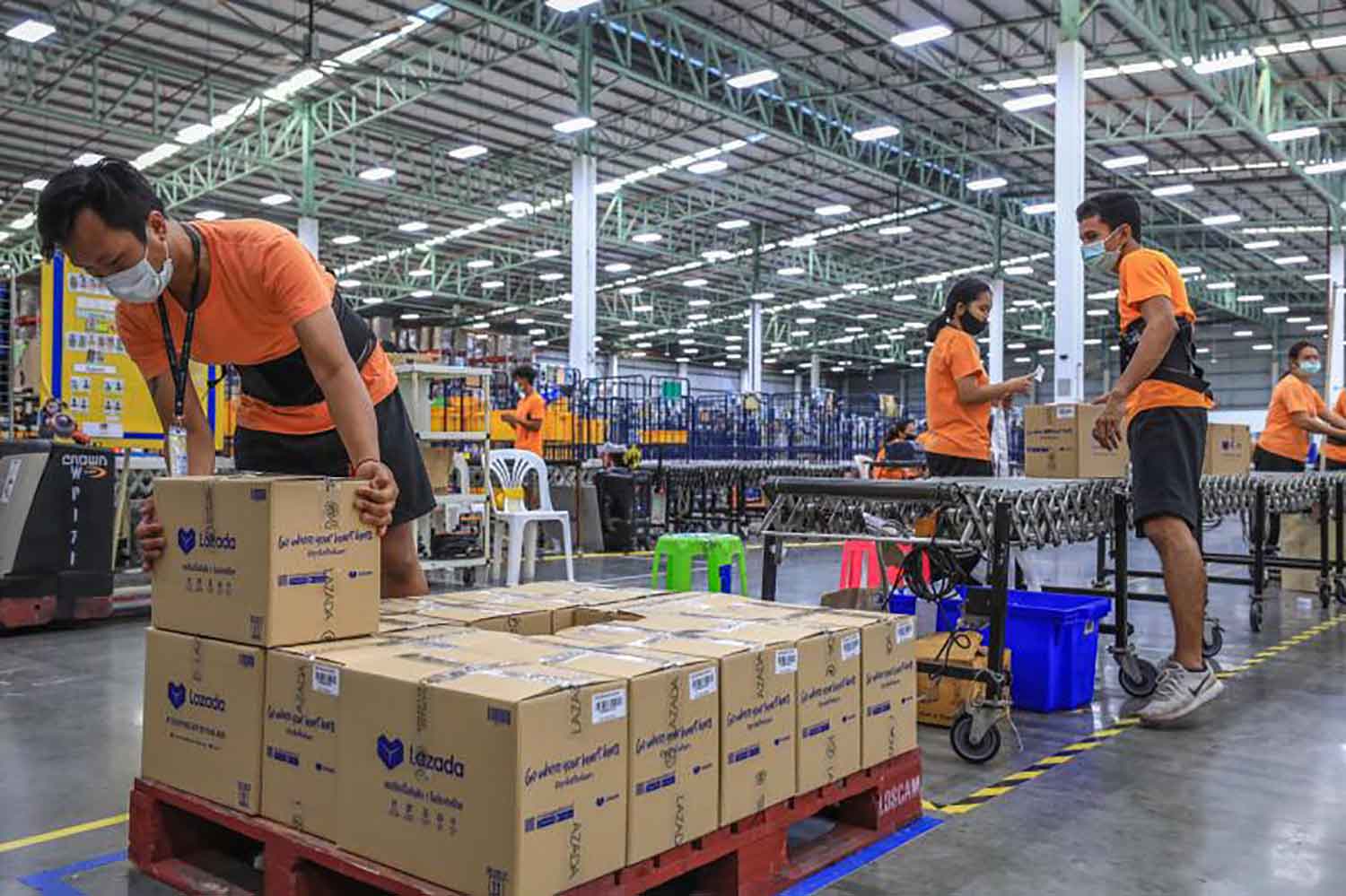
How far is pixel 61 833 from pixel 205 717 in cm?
83

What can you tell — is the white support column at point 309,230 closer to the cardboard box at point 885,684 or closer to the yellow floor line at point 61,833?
the yellow floor line at point 61,833

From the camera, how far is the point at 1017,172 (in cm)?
2264

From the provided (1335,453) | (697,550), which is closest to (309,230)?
(697,550)

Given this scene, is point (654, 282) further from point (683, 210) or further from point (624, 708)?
point (624, 708)

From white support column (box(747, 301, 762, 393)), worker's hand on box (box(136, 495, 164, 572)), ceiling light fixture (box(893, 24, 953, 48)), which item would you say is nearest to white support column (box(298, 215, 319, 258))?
ceiling light fixture (box(893, 24, 953, 48))

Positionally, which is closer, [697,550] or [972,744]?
[972,744]

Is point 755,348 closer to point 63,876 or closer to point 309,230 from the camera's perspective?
point 309,230

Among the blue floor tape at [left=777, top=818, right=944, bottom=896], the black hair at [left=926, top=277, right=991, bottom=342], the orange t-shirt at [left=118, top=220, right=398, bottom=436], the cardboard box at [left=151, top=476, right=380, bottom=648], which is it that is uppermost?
the black hair at [left=926, top=277, right=991, bottom=342]

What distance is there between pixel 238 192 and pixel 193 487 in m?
21.2

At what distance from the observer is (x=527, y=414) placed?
9.73m

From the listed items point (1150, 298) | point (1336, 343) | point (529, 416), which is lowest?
point (529, 416)

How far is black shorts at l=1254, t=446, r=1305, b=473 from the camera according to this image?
773cm

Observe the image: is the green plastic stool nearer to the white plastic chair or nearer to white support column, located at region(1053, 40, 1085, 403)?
the white plastic chair

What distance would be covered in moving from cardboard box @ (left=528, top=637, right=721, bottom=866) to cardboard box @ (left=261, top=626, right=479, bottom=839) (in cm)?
39
